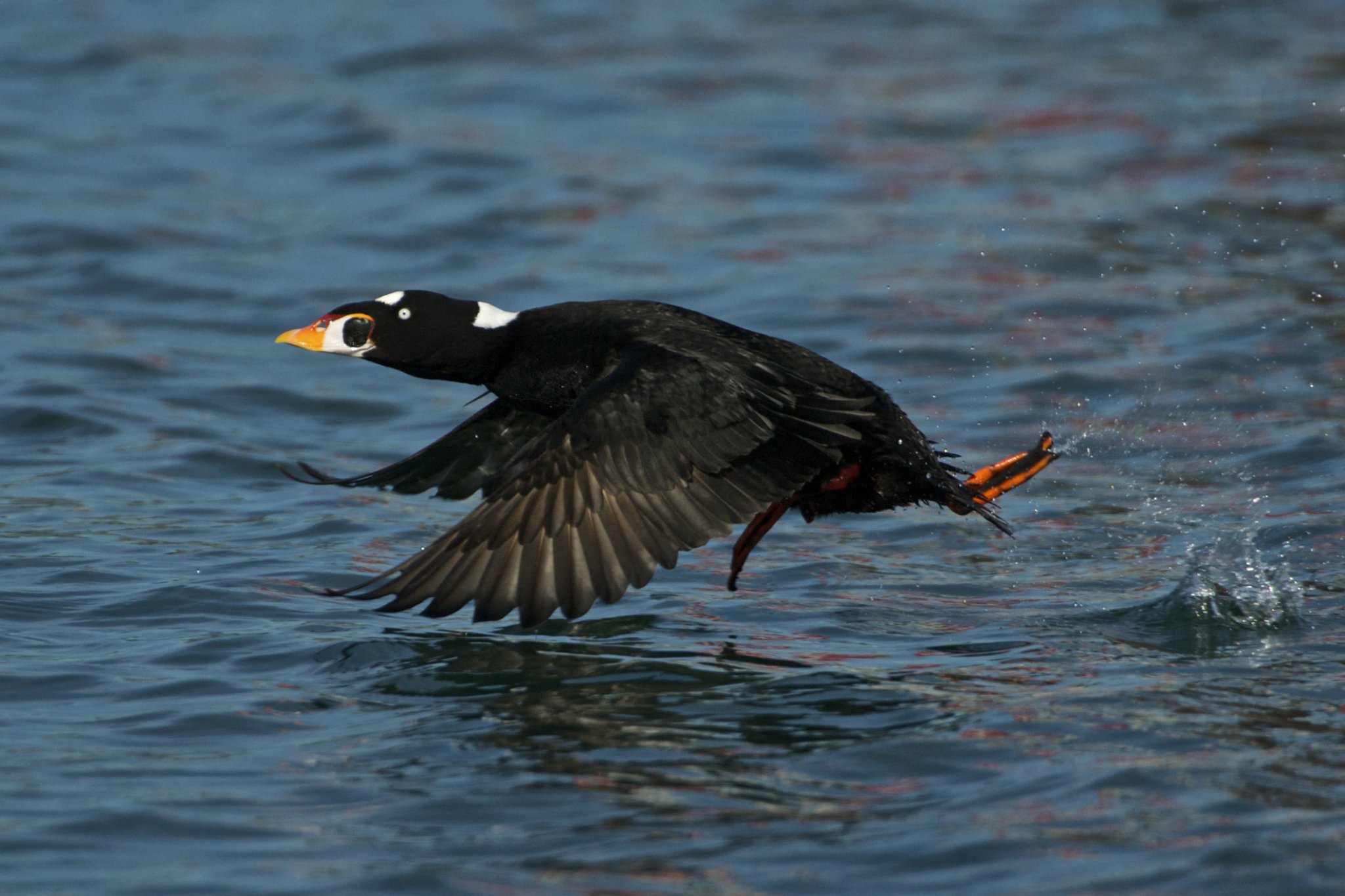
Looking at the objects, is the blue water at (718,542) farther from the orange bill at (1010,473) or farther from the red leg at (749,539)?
the orange bill at (1010,473)

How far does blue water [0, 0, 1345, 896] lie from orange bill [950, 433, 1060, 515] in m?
0.47

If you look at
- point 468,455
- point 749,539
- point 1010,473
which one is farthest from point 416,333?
point 1010,473

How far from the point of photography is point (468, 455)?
7.86 meters

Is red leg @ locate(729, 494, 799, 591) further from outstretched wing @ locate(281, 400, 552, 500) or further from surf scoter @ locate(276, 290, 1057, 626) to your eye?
outstretched wing @ locate(281, 400, 552, 500)

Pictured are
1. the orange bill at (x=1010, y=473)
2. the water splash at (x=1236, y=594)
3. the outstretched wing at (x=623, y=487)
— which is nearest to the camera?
the outstretched wing at (x=623, y=487)

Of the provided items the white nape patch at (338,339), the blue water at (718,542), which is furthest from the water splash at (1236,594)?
the white nape patch at (338,339)

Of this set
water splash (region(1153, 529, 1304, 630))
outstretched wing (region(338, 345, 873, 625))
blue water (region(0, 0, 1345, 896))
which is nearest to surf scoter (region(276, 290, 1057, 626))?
outstretched wing (region(338, 345, 873, 625))

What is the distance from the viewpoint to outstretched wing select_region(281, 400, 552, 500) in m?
7.80

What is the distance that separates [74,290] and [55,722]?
796 cm

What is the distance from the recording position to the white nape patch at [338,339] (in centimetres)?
731

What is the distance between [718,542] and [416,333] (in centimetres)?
218

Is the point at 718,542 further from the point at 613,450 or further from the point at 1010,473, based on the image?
the point at 613,450

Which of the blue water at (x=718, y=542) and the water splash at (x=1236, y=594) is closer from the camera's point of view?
the blue water at (x=718, y=542)

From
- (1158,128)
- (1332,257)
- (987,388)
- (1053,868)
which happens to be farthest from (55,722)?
(1158,128)
